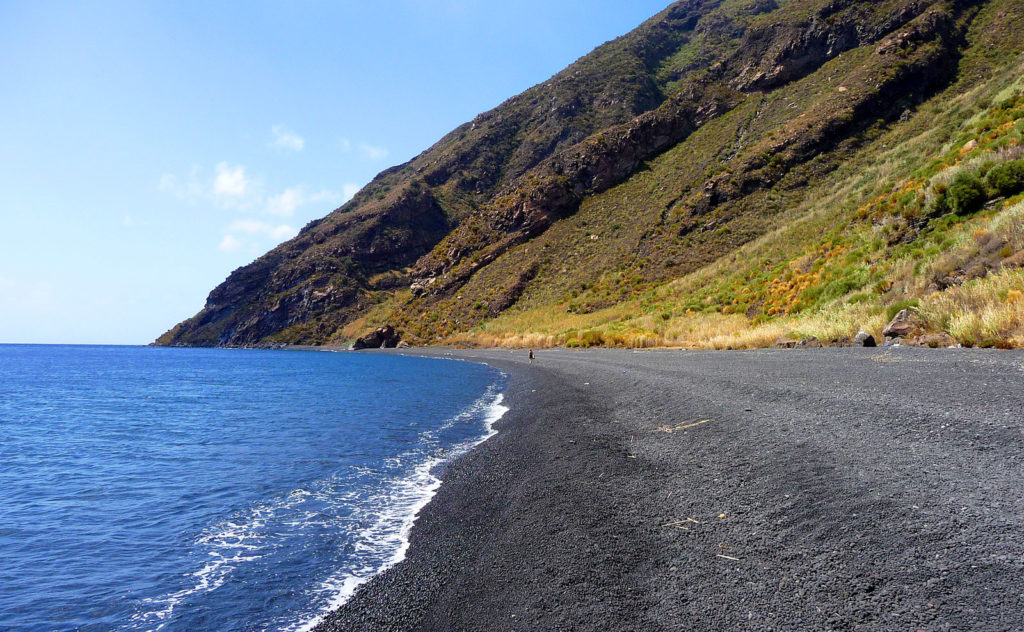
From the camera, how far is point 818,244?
28.2m

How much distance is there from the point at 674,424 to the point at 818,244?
2553 cm

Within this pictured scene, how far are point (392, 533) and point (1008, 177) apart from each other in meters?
21.2

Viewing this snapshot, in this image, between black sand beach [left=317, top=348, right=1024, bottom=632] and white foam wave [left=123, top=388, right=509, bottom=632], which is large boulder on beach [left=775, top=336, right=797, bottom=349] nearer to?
black sand beach [left=317, top=348, right=1024, bottom=632]

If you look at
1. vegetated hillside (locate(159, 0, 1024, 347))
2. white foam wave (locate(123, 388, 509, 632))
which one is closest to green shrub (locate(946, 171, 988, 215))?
vegetated hillside (locate(159, 0, 1024, 347))

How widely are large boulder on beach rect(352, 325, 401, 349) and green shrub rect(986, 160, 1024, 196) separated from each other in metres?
71.4

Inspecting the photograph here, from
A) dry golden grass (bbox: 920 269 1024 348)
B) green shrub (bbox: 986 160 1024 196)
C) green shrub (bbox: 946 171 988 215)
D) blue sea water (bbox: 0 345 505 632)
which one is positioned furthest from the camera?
green shrub (bbox: 946 171 988 215)

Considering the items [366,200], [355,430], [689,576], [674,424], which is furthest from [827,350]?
[366,200]

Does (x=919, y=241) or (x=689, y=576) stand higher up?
(x=919, y=241)

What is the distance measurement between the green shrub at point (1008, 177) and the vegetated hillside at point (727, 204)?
0.19 feet

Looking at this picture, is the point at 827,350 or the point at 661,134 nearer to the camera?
the point at 827,350

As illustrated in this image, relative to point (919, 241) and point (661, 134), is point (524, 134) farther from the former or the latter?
point (919, 241)

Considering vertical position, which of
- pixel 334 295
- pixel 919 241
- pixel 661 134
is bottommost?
pixel 919 241

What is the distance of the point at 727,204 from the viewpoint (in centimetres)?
4972

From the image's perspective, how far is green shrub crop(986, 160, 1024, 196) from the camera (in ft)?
51.3
